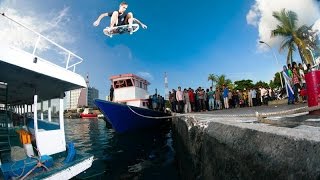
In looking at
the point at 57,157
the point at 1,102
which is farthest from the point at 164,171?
the point at 1,102

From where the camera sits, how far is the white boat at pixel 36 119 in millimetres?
6137

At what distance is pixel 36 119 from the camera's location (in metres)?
7.48

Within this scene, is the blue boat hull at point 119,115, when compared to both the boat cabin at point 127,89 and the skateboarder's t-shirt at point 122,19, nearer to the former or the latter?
the boat cabin at point 127,89

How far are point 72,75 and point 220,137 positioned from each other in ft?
18.3

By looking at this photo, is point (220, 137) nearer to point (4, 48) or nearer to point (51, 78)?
point (4, 48)

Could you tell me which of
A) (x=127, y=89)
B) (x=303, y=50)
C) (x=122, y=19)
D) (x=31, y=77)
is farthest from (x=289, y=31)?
(x=31, y=77)

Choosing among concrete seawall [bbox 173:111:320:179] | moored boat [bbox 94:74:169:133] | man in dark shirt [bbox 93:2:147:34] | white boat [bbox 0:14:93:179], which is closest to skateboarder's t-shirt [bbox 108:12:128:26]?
man in dark shirt [bbox 93:2:147:34]

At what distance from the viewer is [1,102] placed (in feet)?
24.6

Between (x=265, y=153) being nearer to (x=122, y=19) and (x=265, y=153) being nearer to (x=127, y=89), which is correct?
(x=122, y=19)

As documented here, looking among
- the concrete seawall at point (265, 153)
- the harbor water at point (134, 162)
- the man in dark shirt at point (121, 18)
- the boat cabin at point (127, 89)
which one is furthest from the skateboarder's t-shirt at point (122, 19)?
the boat cabin at point (127, 89)

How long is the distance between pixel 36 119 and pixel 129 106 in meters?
11.5

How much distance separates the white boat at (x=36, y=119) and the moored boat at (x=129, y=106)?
8.32 m

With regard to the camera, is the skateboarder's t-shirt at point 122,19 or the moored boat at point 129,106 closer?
the skateboarder's t-shirt at point 122,19

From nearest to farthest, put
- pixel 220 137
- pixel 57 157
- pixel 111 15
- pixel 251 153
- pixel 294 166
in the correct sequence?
1. pixel 294 166
2. pixel 251 153
3. pixel 220 137
4. pixel 57 157
5. pixel 111 15
